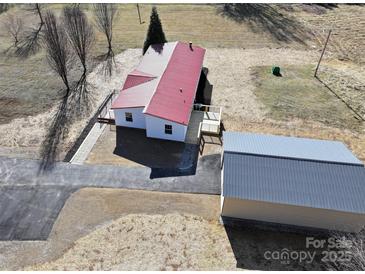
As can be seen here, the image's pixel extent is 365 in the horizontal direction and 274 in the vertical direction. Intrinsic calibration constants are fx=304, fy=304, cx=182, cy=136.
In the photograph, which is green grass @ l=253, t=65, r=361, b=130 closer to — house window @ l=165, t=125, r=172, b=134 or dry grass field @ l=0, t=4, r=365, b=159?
dry grass field @ l=0, t=4, r=365, b=159

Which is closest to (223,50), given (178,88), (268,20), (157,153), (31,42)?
(268,20)

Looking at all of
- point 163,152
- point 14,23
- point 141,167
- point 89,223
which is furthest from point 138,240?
point 14,23

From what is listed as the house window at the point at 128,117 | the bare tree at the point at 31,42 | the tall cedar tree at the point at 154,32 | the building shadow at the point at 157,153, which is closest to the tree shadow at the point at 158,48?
the tall cedar tree at the point at 154,32

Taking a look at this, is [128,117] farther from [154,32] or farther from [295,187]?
[295,187]

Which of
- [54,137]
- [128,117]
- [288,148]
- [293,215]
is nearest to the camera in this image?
[293,215]

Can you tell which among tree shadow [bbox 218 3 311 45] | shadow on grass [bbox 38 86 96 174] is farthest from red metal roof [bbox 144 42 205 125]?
tree shadow [bbox 218 3 311 45]

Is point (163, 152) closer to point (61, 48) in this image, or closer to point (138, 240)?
point (138, 240)
